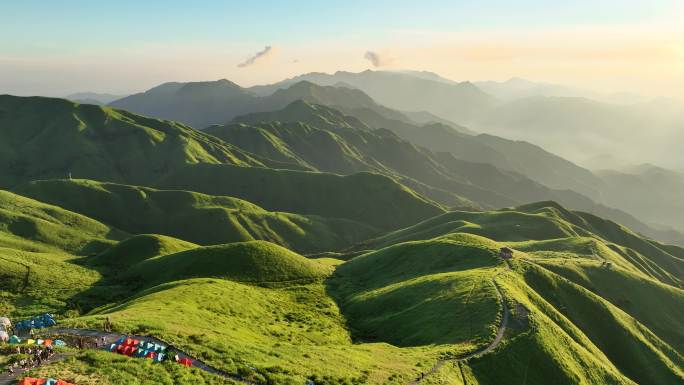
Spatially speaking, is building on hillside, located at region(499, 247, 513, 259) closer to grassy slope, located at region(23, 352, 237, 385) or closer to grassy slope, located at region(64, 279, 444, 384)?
grassy slope, located at region(64, 279, 444, 384)

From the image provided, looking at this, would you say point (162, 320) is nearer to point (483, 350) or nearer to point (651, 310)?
point (483, 350)

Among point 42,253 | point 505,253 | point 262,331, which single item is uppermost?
point 505,253

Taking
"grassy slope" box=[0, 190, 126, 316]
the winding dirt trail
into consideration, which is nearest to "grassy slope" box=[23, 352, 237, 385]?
the winding dirt trail

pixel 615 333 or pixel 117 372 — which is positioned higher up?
pixel 117 372

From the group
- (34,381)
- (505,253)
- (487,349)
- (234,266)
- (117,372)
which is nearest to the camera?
(34,381)

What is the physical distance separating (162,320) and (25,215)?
484ft

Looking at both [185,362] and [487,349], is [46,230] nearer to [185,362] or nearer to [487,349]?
[185,362]

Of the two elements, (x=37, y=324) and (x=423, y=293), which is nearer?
(x=37, y=324)

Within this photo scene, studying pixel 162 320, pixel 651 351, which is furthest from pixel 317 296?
pixel 651 351

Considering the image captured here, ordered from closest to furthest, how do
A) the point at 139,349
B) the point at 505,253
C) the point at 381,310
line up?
the point at 139,349 < the point at 381,310 < the point at 505,253

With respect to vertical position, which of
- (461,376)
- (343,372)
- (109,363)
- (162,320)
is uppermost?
(109,363)

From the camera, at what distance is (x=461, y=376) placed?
5597cm

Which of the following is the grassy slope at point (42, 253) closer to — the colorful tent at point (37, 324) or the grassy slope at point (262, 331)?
the grassy slope at point (262, 331)

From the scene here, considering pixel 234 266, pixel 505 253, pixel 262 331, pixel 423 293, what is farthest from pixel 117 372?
pixel 505 253
